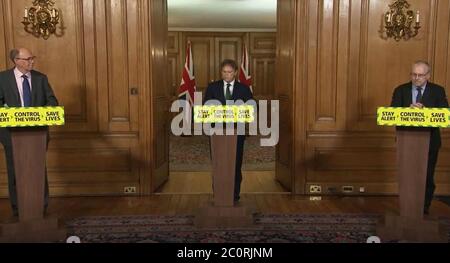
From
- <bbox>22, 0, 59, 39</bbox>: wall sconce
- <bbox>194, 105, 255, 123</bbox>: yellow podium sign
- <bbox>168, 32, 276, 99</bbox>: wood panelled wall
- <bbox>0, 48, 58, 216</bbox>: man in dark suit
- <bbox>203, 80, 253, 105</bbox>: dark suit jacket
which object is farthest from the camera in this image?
<bbox>168, 32, 276, 99</bbox>: wood panelled wall

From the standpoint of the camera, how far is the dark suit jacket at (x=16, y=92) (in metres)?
3.72

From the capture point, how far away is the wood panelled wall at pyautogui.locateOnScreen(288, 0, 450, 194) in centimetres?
490

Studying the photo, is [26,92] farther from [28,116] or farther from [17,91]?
[28,116]

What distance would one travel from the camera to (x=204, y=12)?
958 centimetres

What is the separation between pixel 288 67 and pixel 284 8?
2.50 feet

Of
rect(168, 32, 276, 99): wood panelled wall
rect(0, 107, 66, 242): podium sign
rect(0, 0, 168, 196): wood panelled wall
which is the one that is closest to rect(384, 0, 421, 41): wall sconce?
rect(0, 0, 168, 196): wood panelled wall

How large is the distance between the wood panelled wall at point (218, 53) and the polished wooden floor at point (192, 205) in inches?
287

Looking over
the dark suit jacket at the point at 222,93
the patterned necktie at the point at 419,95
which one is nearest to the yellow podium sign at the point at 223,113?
the dark suit jacket at the point at 222,93

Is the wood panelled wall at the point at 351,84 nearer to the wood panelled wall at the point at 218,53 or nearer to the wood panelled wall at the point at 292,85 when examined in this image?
the wood panelled wall at the point at 292,85

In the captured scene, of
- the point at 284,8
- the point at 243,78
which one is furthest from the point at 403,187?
the point at 243,78

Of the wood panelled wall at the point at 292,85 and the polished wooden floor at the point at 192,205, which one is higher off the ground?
the wood panelled wall at the point at 292,85

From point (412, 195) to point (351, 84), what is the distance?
70.5 inches

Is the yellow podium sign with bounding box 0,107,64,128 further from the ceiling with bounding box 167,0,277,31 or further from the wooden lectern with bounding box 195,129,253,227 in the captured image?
the ceiling with bounding box 167,0,277,31

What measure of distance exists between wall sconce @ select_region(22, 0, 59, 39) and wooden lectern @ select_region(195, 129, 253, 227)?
2366 millimetres
